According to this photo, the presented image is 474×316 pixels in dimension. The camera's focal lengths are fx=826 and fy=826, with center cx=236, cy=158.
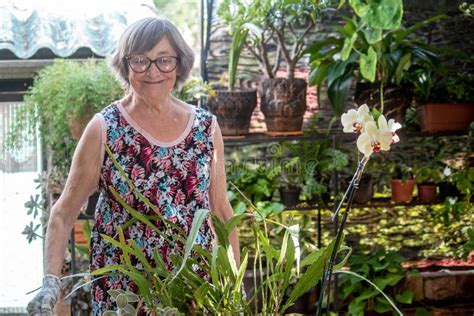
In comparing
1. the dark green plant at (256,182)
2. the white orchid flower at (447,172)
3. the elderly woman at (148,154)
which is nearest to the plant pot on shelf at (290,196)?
the dark green plant at (256,182)

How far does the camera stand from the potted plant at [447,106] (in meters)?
4.32

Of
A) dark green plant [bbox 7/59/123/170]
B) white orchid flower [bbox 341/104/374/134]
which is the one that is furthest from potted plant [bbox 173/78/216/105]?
white orchid flower [bbox 341/104/374/134]

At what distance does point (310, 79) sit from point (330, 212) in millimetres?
887

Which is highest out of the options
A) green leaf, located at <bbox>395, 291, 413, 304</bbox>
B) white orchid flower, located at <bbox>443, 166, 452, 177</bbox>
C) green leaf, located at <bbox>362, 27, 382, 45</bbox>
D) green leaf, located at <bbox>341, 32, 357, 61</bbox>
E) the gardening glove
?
green leaf, located at <bbox>362, 27, 382, 45</bbox>

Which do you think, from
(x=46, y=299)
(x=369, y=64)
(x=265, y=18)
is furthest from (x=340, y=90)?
(x=46, y=299)

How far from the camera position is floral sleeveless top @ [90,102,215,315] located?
6.54ft

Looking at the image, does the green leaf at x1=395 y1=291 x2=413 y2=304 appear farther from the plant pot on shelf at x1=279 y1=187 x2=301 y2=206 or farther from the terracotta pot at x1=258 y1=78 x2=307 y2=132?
the terracotta pot at x1=258 y1=78 x2=307 y2=132

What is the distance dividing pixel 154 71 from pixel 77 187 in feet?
1.06

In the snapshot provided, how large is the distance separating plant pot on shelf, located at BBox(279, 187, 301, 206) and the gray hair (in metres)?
2.40

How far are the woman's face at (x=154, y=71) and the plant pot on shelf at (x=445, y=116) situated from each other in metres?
2.62

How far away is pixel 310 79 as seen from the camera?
14.0 feet

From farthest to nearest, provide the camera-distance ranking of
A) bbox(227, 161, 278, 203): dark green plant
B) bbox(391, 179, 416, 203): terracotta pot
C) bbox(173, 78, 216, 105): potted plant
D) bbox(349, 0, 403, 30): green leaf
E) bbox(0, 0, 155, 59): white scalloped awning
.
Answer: bbox(0, 0, 155, 59): white scalloped awning → bbox(391, 179, 416, 203): terracotta pot → bbox(227, 161, 278, 203): dark green plant → bbox(173, 78, 216, 105): potted plant → bbox(349, 0, 403, 30): green leaf

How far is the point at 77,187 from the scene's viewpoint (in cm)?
191

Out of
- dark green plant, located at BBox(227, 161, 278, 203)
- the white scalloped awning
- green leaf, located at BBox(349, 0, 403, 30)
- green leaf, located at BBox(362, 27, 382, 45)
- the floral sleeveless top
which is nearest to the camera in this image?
the floral sleeveless top
